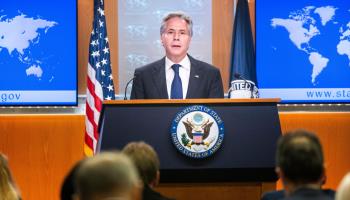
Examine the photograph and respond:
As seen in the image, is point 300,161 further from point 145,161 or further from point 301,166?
point 145,161

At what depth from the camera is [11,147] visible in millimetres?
8336

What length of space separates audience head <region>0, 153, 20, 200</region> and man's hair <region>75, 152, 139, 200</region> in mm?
1846

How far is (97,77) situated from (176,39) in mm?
1418

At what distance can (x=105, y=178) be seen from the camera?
186cm

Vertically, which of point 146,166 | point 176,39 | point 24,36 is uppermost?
point 24,36

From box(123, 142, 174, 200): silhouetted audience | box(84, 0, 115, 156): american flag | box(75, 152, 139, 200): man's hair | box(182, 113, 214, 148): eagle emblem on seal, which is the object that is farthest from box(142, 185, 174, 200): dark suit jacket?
box(84, 0, 115, 156): american flag

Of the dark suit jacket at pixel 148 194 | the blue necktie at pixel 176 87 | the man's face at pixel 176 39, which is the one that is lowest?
the dark suit jacket at pixel 148 194

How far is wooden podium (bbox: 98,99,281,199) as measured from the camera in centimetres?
456

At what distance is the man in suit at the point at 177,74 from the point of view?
6086 mm

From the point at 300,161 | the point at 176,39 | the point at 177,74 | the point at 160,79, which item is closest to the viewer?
the point at 300,161

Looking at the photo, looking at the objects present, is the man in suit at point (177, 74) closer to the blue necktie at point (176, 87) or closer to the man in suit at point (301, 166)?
the blue necktie at point (176, 87)

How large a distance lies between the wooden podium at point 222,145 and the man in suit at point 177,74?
1.24 m

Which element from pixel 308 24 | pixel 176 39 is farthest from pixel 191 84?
pixel 308 24

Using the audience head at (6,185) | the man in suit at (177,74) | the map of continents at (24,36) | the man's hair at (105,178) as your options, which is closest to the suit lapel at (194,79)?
the man in suit at (177,74)
